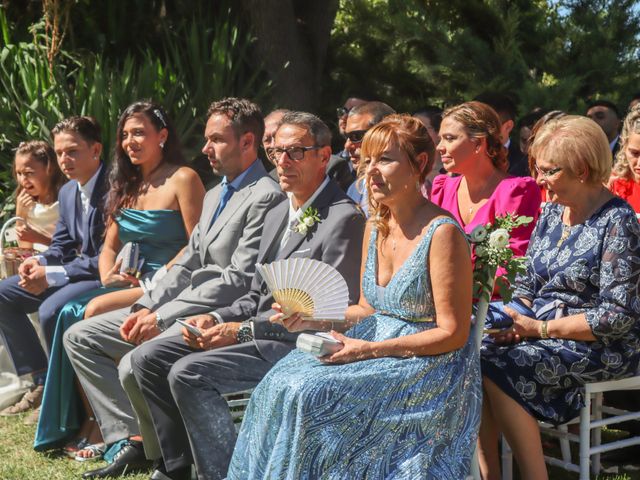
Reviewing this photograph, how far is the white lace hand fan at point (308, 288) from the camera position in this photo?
4176 millimetres

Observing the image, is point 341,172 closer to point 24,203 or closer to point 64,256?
point 64,256

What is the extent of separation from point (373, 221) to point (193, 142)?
5.95 meters

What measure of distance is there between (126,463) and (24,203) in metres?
2.89

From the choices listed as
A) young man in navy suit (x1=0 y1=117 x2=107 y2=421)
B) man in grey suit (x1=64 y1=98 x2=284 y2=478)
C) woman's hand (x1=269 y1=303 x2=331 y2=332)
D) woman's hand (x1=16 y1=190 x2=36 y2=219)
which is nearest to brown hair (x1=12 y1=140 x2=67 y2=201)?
woman's hand (x1=16 y1=190 x2=36 y2=219)

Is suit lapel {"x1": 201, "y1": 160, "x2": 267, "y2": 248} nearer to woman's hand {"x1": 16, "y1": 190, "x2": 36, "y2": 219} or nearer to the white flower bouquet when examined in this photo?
the white flower bouquet

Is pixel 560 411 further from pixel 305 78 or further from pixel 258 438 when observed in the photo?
pixel 305 78

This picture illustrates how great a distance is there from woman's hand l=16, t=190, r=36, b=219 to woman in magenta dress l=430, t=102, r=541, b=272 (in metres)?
3.85

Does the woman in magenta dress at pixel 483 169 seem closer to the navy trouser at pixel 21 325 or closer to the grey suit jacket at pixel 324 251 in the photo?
the grey suit jacket at pixel 324 251

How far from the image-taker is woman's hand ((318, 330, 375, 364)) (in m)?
3.92

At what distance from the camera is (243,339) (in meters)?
4.83

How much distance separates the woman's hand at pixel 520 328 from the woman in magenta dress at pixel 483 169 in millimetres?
693

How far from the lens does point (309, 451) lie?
380 centimetres

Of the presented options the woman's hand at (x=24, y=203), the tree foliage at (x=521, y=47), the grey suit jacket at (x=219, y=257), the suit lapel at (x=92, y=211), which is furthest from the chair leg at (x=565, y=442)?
the tree foliage at (x=521, y=47)

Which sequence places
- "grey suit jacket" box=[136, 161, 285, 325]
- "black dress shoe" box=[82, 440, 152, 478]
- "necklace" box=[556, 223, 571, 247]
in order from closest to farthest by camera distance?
"necklace" box=[556, 223, 571, 247], "grey suit jacket" box=[136, 161, 285, 325], "black dress shoe" box=[82, 440, 152, 478]
